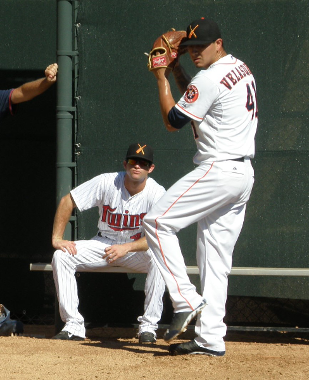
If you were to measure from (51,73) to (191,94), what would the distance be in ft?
5.02

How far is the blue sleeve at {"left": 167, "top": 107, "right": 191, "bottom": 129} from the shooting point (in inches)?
142

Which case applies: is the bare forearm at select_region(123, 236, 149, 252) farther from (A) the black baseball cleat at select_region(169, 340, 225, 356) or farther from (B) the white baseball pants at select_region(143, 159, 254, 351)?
(A) the black baseball cleat at select_region(169, 340, 225, 356)

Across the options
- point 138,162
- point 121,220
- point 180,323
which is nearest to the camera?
point 180,323

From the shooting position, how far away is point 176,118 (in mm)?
3629

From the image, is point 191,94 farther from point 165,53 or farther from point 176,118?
point 165,53

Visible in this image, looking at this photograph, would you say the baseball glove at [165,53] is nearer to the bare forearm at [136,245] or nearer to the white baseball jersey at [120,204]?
the white baseball jersey at [120,204]

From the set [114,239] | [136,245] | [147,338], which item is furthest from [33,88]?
[147,338]

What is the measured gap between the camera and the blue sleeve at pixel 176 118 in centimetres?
362

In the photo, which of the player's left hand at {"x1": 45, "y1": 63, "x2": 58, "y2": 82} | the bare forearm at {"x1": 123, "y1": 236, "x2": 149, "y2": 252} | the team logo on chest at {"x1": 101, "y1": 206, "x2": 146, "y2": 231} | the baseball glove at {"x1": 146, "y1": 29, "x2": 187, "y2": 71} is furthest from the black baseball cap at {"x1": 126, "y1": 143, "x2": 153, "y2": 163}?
the baseball glove at {"x1": 146, "y1": 29, "x2": 187, "y2": 71}

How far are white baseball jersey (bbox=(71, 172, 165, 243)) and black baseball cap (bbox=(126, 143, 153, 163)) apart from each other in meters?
0.24

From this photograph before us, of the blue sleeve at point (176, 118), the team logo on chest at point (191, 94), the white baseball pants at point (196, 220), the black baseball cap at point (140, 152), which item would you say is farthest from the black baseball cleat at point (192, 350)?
the black baseball cap at point (140, 152)

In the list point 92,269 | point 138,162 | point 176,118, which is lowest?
point 92,269

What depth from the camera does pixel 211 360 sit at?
362 cm

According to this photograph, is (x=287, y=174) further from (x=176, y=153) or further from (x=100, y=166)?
(x=100, y=166)
